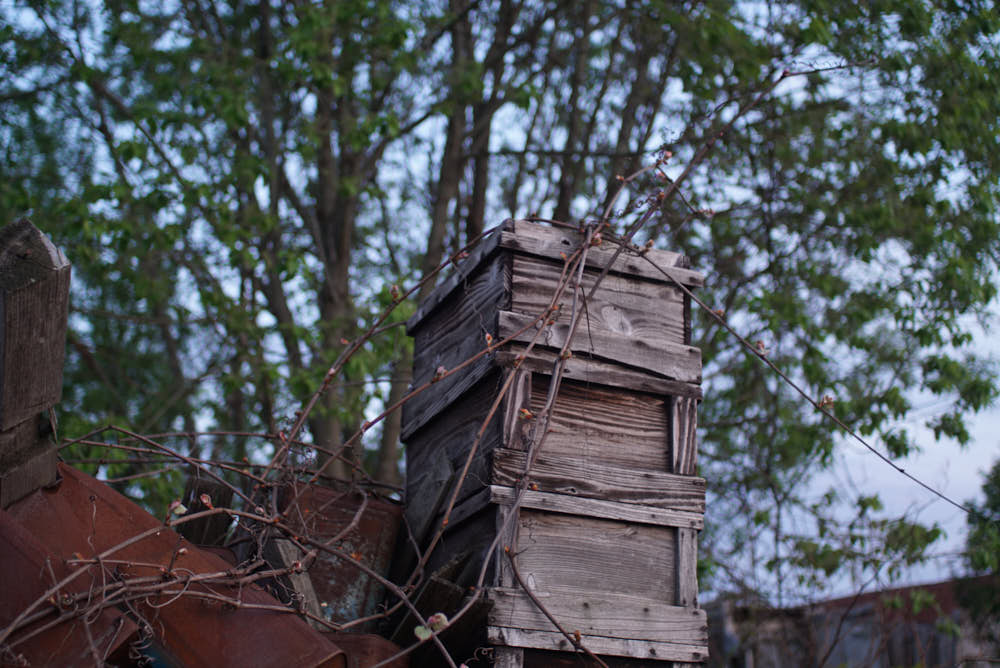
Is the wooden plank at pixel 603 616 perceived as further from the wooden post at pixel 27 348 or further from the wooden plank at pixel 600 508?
the wooden post at pixel 27 348

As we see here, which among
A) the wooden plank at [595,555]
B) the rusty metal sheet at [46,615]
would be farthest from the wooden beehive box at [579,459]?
the rusty metal sheet at [46,615]

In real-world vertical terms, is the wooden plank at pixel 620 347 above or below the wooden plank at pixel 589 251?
below

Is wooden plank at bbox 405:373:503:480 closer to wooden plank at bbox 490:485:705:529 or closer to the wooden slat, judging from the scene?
wooden plank at bbox 490:485:705:529

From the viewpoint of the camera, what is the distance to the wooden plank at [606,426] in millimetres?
2635

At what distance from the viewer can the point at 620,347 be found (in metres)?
2.75

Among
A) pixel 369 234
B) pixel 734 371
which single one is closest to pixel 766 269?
pixel 734 371

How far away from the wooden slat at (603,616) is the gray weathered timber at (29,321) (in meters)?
1.17

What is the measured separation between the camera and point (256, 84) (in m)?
9.85

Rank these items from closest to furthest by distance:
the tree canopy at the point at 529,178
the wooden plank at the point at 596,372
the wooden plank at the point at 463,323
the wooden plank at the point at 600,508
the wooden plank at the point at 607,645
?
1. the wooden plank at the point at 607,645
2. the wooden plank at the point at 600,508
3. the wooden plank at the point at 596,372
4. the wooden plank at the point at 463,323
5. the tree canopy at the point at 529,178

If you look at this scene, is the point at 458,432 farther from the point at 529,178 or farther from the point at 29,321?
the point at 529,178

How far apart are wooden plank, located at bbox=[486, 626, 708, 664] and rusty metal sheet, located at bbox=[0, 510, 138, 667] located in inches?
35.5

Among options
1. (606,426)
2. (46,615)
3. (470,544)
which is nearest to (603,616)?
(470,544)

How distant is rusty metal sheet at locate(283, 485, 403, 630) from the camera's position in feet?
8.98

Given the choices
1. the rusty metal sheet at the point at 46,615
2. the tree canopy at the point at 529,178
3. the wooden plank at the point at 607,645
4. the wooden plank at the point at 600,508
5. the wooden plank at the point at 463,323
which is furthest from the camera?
the tree canopy at the point at 529,178
